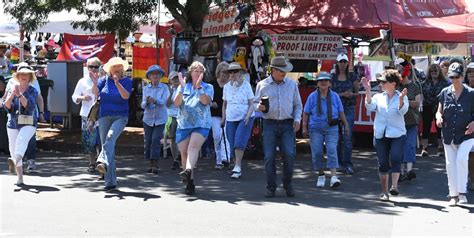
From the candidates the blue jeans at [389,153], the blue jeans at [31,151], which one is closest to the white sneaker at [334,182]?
the blue jeans at [389,153]


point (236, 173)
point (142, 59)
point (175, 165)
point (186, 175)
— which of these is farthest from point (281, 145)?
point (142, 59)

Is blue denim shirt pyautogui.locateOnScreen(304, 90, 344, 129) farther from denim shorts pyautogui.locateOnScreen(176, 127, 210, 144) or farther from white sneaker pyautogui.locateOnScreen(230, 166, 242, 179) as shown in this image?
denim shorts pyautogui.locateOnScreen(176, 127, 210, 144)

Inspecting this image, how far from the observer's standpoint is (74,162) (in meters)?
14.3

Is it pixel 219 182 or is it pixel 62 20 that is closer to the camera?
pixel 219 182

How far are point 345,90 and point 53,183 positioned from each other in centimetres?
461

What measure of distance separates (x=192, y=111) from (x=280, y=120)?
1.11m

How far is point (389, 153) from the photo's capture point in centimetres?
998

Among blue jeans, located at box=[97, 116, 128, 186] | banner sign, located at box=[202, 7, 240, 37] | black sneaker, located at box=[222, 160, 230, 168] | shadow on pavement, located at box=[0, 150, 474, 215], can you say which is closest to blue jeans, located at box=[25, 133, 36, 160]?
shadow on pavement, located at box=[0, 150, 474, 215]

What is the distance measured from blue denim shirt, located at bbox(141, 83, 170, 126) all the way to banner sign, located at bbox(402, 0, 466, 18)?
19.4 feet

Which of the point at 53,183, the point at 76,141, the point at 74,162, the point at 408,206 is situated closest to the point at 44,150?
the point at 76,141

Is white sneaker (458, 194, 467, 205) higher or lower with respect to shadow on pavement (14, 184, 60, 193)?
higher

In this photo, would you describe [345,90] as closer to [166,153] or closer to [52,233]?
[166,153]

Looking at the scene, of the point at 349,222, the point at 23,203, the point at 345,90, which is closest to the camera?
the point at 349,222

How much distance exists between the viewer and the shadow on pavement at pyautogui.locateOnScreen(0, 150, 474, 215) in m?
9.94
